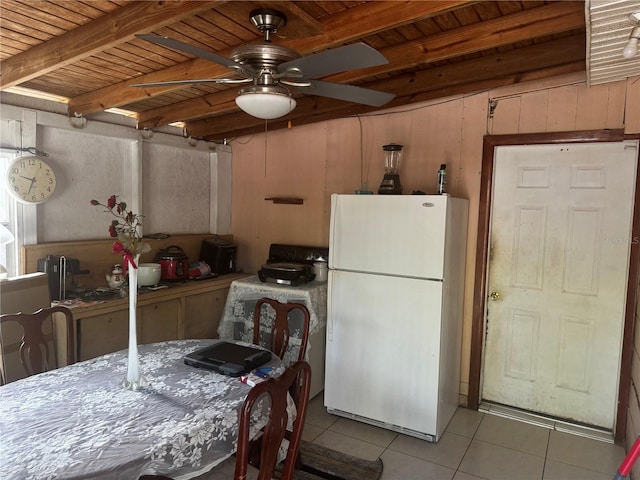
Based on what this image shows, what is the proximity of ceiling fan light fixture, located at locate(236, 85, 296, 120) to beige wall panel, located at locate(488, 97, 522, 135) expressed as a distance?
6.83 ft

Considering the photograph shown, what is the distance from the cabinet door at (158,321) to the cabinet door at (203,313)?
0.12m

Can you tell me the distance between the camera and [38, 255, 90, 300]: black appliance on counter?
2926mm

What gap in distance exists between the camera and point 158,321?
11.0 feet

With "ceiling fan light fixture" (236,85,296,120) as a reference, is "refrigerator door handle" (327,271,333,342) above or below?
below

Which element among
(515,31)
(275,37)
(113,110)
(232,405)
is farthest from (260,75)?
(113,110)

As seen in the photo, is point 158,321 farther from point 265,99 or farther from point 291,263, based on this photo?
point 265,99

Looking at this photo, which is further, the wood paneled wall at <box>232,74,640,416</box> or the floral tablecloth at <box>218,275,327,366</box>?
the floral tablecloth at <box>218,275,327,366</box>

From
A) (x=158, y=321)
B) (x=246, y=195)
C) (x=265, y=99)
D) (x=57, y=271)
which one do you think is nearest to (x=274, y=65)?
(x=265, y=99)

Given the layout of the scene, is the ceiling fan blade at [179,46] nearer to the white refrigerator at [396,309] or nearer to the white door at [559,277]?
the white refrigerator at [396,309]

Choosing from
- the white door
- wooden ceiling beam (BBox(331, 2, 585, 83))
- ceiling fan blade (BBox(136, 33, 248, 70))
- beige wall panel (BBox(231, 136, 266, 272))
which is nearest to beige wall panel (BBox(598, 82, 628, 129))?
the white door

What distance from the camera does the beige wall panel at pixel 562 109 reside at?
115 inches

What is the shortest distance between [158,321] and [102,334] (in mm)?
476

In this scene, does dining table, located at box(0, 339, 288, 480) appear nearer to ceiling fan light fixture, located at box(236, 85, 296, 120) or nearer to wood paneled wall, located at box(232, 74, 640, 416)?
ceiling fan light fixture, located at box(236, 85, 296, 120)

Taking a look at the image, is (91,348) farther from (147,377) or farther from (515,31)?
(515,31)
